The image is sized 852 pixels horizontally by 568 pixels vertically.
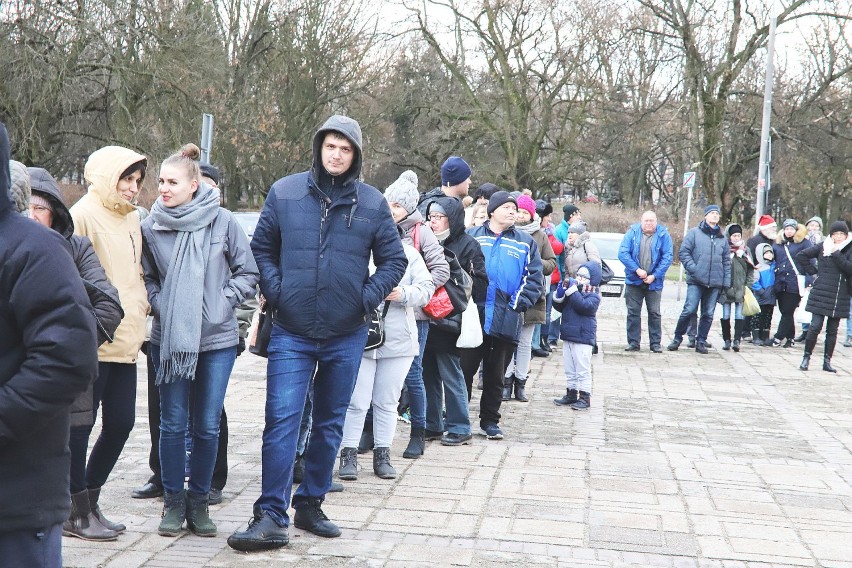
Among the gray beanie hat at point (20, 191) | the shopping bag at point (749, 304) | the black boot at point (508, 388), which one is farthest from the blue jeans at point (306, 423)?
the shopping bag at point (749, 304)

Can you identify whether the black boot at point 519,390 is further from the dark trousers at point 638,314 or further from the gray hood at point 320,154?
the gray hood at point 320,154

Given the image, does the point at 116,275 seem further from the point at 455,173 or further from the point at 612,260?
the point at 612,260

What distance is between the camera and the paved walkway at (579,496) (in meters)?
5.00

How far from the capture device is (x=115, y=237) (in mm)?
4996

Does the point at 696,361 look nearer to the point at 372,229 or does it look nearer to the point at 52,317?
the point at 372,229

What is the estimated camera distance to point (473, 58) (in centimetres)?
3716

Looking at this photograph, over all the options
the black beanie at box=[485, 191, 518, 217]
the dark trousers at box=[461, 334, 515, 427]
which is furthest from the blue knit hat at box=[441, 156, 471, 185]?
the dark trousers at box=[461, 334, 515, 427]

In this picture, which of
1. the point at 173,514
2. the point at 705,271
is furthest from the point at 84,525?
the point at 705,271

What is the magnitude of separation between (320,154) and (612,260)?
19671 mm

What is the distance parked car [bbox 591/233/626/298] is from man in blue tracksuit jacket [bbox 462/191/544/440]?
1492 cm

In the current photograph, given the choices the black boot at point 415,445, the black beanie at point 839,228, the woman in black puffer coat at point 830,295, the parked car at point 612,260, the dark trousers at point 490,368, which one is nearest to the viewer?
the black boot at point 415,445

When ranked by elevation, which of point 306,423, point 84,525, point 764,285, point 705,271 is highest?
point 705,271

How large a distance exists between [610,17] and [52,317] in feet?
110

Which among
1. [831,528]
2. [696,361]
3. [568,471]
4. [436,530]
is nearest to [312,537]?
[436,530]
